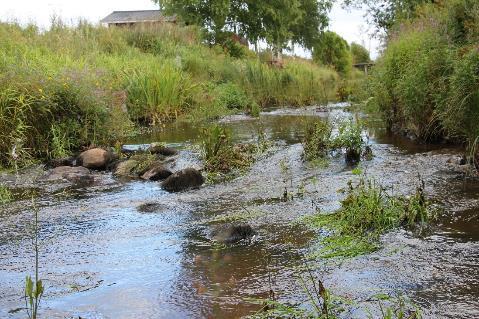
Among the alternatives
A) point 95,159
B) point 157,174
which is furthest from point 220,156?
point 95,159

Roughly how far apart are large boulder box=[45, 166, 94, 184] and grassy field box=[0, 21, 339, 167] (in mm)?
732

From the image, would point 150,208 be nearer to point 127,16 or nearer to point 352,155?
point 352,155

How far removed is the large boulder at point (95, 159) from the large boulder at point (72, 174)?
15.2 inches

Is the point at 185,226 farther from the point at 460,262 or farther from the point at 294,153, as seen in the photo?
the point at 294,153

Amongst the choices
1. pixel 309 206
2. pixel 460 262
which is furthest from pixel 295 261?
pixel 309 206

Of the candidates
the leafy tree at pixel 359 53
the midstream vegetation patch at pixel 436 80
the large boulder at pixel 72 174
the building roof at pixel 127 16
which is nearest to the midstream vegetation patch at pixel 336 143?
the midstream vegetation patch at pixel 436 80

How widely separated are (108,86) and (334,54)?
38018mm

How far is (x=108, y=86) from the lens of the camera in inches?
539

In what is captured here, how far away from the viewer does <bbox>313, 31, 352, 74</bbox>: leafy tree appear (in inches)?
1896

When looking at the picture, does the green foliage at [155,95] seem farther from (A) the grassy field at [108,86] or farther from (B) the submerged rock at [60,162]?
(B) the submerged rock at [60,162]

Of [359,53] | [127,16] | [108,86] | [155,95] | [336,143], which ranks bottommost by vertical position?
[336,143]

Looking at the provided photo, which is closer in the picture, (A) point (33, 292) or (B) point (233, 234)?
(A) point (33, 292)

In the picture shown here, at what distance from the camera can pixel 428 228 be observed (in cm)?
498

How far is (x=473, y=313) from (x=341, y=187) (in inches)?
141
